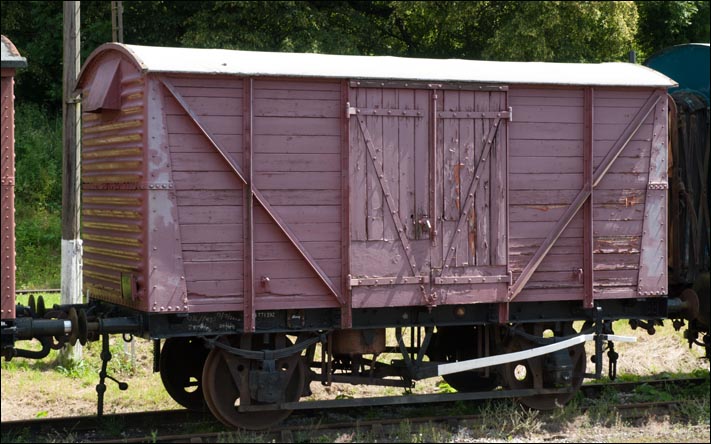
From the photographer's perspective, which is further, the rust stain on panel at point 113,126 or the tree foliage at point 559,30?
the tree foliage at point 559,30

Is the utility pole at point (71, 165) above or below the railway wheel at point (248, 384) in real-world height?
above

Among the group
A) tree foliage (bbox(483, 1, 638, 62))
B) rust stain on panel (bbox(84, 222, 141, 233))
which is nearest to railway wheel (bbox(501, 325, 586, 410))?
rust stain on panel (bbox(84, 222, 141, 233))

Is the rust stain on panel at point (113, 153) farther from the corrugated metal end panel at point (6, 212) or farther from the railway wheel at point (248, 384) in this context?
the railway wheel at point (248, 384)

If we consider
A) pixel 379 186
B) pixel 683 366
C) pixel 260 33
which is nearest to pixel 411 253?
pixel 379 186

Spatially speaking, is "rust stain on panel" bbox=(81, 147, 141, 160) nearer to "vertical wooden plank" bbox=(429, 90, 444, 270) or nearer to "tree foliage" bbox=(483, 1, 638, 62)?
"vertical wooden plank" bbox=(429, 90, 444, 270)

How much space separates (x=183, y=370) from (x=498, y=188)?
3.74 meters

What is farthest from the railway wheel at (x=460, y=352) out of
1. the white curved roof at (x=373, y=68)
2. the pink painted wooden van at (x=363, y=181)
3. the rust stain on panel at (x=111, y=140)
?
the rust stain on panel at (x=111, y=140)

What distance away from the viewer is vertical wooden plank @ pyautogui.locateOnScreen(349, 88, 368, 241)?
31.3 feet

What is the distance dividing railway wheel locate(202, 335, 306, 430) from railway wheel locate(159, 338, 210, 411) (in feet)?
2.91

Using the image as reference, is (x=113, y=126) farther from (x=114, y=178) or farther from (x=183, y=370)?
(x=183, y=370)

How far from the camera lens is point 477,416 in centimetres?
1028

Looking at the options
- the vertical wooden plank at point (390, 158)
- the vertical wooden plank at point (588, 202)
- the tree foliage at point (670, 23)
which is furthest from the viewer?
the tree foliage at point (670, 23)

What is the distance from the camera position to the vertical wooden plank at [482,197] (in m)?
10.0

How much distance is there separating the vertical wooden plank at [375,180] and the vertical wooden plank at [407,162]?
0.20 metres
